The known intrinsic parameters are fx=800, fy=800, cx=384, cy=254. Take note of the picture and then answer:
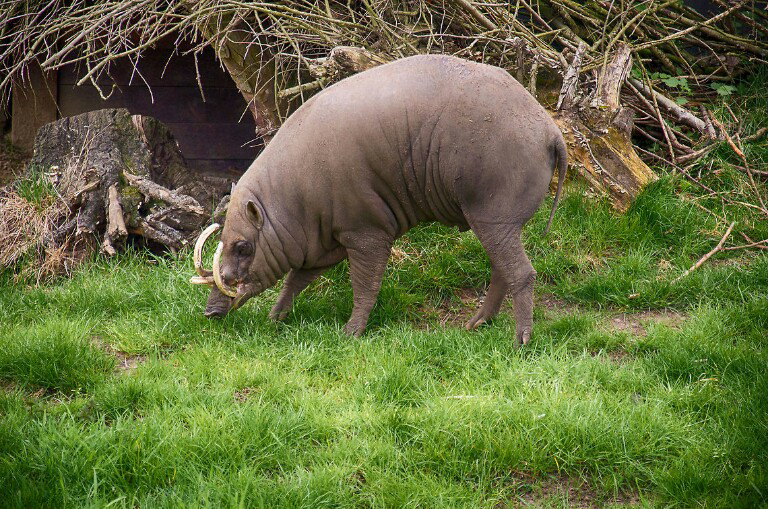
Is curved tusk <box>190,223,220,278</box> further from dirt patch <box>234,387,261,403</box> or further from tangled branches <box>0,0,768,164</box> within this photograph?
tangled branches <box>0,0,768,164</box>

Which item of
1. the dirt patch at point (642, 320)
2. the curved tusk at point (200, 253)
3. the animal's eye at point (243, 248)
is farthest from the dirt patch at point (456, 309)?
the curved tusk at point (200, 253)

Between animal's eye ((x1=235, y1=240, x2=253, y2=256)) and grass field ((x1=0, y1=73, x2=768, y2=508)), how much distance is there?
48 cm

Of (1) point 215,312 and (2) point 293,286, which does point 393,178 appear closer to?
(2) point 293,286

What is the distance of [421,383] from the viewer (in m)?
4.61

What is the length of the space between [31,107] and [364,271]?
551 cm

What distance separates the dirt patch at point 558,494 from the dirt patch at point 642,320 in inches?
70.4

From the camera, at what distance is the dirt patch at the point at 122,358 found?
16.4 feet

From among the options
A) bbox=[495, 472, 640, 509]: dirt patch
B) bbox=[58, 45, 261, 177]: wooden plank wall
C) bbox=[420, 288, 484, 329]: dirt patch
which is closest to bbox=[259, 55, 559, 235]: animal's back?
bbox=[420, 288, 484, 329]: dirt patch

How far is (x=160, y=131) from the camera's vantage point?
747cm

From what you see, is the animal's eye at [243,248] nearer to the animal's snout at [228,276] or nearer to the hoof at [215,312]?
the animal's snout at [228,276]

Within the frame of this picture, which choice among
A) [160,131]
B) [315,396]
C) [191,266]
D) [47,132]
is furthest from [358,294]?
[47,132]

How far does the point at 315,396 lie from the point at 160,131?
13.0ft

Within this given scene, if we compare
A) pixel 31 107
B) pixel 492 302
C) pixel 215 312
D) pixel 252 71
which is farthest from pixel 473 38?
pixel 31 107

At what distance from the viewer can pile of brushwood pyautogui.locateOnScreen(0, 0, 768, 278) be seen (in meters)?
6.70
